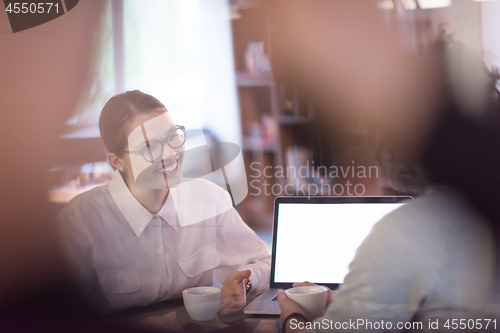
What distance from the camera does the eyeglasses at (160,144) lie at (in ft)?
4.29

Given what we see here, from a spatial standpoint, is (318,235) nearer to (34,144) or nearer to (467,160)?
(467,160)

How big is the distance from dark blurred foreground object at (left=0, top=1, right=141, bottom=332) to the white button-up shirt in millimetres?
101

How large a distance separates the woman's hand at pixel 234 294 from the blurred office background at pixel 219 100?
157 millimetres

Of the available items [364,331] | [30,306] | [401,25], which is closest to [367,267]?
[364,331]

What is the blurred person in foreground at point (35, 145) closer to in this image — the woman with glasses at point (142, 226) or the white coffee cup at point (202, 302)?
the woman with glasses at point (142, 226)

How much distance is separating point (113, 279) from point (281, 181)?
2.01 ft

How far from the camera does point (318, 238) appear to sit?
1.26 meters

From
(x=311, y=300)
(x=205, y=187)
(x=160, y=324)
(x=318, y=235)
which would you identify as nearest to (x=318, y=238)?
(x=318, y=235)

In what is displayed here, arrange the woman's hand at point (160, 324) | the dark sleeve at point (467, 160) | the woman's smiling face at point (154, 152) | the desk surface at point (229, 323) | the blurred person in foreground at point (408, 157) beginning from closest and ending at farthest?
the blurred person in foreground at point (408, 157), the dark sleeve at point (467, 160), the desk surface at point (229, 323), the woman's hand at point (160, 324), the woman's smiling face at point (154, 152)

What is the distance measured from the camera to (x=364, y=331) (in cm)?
87

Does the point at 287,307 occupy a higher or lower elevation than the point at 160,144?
lower

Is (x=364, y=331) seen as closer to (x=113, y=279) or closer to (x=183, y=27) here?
(x=113, y=279)

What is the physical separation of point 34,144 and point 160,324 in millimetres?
729

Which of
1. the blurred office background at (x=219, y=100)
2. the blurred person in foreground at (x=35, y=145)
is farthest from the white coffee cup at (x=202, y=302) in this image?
the blurred person in foreground at (x=35, y=145)
